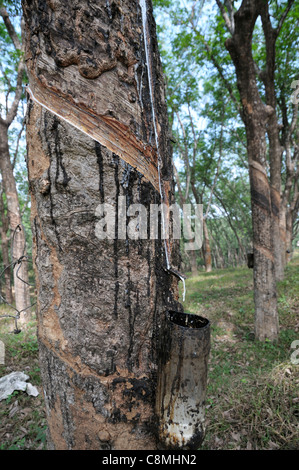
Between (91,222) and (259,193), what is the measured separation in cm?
399

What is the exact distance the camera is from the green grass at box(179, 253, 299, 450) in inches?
98.6

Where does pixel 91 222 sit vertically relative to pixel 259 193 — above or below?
below

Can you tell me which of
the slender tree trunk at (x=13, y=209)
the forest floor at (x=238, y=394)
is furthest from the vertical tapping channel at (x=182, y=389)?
the slender tree trunk at (x=13, y=209)

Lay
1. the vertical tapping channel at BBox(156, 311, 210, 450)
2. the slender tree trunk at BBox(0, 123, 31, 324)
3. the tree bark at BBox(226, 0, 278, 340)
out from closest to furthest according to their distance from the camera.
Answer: the vertical tapping channel at BBox(156, 311, 210, 450) < the tree bark at BBox(226, 0, 278, 340) < the slender tree trunk at BBox(0, 123, 31, 324)

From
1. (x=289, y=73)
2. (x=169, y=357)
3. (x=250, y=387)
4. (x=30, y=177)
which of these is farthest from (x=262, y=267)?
(x=289, y=73)

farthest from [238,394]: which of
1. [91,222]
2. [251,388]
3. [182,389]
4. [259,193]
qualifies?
[91,222]

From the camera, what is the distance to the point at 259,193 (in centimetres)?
425

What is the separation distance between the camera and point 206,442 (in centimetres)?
255

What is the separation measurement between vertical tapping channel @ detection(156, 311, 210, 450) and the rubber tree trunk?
83mm

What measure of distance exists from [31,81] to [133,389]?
1233 millimetres

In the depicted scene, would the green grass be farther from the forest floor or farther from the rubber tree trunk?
the rubber tree trunk

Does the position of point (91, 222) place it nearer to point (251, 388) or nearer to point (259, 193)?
point (251, 388)

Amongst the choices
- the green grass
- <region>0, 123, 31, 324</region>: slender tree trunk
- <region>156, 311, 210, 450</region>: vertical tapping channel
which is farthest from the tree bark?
<region>0, 123, 31, 324</region>: slender tree trunk

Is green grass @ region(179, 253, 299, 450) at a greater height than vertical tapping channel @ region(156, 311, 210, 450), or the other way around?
vertical tapping channel @ region(156, 311, 210, 450)
